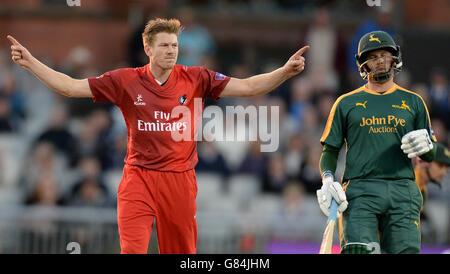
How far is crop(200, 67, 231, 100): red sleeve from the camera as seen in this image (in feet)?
24.7

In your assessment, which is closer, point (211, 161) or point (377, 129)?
point (377, 129)

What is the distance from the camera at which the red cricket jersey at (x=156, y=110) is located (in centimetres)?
732

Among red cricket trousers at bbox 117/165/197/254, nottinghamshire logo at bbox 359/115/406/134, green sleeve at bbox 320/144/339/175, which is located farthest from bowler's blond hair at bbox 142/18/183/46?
nottinghamshire logo at bbox 359/115/406/134

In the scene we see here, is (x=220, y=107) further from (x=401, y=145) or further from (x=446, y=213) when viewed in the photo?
(x=401, y=145)

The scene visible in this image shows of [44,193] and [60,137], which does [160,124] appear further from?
[60,137]

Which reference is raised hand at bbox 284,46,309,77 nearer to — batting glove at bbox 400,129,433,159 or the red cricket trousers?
batting glove at bbox 400,129,433,159

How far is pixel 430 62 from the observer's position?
16031 mm

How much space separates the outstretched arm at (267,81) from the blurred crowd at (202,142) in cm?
533

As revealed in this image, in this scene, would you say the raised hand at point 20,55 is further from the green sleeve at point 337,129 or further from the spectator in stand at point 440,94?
the spectator in stand at point 440,94

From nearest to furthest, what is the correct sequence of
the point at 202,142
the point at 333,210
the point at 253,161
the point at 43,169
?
1. the point at 333,210
2. the point at 43,169
3. the point at 202,142
4. the point at 253,161

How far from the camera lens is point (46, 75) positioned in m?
7.18

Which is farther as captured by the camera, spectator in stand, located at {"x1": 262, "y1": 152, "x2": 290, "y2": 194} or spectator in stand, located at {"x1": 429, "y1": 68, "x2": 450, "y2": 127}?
spectator in stand, located at {"x1": 429, "y1": 68, "x2": 450, "y2": 127}

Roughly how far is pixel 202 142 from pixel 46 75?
20.8 ft

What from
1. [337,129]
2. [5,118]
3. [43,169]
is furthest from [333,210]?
[5,118]
